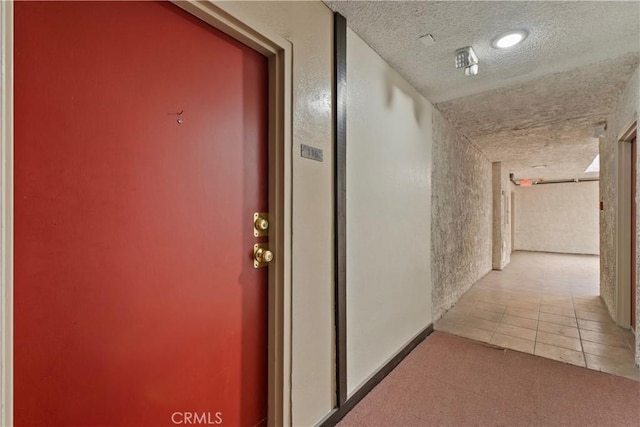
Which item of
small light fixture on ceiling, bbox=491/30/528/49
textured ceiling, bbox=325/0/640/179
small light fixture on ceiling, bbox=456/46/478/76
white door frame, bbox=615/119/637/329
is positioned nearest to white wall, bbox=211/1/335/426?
textured ceiling, bbox=325/0/640/179

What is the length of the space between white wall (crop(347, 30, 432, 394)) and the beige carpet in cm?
20

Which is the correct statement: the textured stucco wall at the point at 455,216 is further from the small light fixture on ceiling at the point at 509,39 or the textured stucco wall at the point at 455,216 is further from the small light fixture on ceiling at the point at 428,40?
the small light fixture on ceiling at the point at 428,40

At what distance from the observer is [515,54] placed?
2135 millimetres

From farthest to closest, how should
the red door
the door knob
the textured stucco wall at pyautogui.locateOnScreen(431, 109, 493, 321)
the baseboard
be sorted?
the textured stucco wall at pyautogui.locateOnScreen(431, 109, 493, 321)
the baseboard
the door knob
the red door

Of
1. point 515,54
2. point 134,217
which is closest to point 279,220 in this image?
point 134,217

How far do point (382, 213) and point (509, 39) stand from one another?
1475 millimetres

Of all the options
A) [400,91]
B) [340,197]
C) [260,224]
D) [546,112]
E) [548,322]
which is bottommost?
[548,322]

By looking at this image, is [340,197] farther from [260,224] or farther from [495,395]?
[495,395]

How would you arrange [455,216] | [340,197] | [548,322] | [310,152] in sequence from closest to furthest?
[310,152] → [340,197] → [548,322] → [455,216]

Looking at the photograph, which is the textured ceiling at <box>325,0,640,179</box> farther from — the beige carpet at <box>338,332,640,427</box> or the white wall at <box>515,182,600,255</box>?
the white wall at <box>515,182,600,255</box>

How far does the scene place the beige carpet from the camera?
166cm

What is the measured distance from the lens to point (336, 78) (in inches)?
64.9

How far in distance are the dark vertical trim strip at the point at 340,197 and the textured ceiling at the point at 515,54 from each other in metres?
0.25

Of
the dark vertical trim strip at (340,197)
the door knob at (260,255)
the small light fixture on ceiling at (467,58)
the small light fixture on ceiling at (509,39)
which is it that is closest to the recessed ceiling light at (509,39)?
the small light fixture on ceiling at (509,39)
